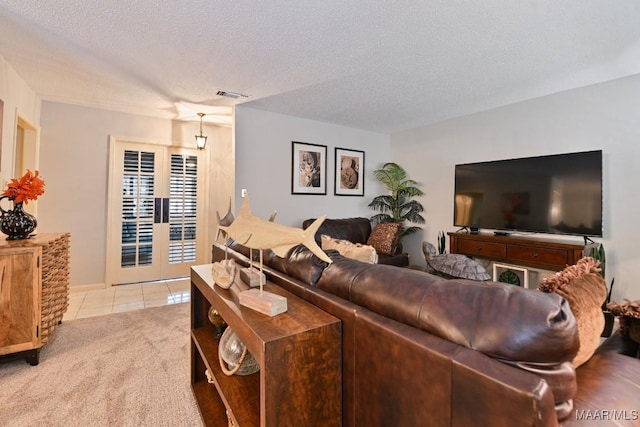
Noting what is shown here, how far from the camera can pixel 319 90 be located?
123 inches

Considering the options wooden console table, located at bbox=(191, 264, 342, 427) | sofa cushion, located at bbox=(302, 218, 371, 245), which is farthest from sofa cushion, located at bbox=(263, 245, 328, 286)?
sofa cushion, located at bbox=(302, 218, 371, 245)

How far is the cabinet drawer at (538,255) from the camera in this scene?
2.72m

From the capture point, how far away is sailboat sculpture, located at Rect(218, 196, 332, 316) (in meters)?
0.93

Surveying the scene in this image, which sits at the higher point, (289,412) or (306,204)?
(306,204)

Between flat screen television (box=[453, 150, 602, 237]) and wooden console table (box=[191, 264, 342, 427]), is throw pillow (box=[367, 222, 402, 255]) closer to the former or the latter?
flat screen television (box=[453, 150, 602, 237])

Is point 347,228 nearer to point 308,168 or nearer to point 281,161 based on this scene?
point 308,168

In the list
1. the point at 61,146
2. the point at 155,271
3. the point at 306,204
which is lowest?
the point at 155,271

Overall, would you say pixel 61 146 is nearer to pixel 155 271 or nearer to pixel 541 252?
pixel 155 271

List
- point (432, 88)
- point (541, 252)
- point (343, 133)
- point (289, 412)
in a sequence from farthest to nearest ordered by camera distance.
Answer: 1. point (343, 133)
2. point (432, 88)
3. point (541, 252)
4. point (289, 412)

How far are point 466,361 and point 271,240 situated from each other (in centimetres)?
66

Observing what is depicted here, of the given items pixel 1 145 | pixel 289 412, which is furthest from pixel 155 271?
pixel 289 412

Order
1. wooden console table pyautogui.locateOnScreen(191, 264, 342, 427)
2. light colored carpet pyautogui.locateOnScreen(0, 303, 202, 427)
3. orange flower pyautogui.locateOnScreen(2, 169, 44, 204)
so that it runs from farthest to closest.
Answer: orange flower pyautogui.locateOnScreen(2, 169, 44, 204)
light colored carpet pyautogui.locateOnScreen(0, 303, 202, 427)
wooden console table pyautogui.locateOnScreen(191, 264, 342, 427)

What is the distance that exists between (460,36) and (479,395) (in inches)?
92.8

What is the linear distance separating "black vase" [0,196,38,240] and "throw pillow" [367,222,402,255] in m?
3.50
